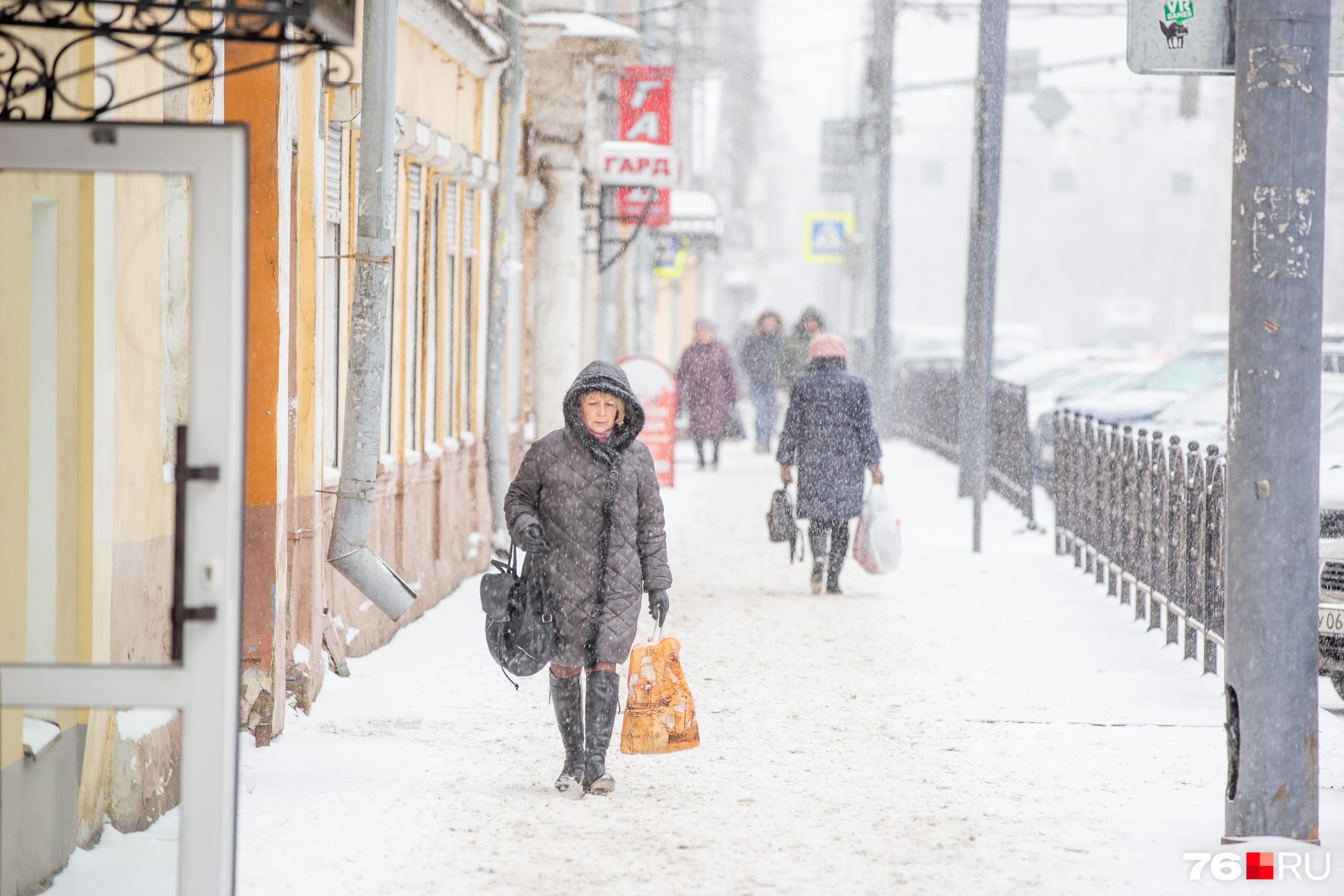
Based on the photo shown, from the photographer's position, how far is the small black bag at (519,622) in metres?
6.12

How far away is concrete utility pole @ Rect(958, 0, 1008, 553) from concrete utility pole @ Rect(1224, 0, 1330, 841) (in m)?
8.57

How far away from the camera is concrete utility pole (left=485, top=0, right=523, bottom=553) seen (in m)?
12.5

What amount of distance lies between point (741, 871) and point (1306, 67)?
2.81 m

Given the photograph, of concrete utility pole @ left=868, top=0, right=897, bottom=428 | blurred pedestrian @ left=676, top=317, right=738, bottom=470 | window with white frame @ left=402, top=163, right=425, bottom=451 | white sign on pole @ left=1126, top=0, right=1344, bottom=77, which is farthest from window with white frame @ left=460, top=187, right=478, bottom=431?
concrete utility pole @ left=868, top=0, right=897, bottom=428

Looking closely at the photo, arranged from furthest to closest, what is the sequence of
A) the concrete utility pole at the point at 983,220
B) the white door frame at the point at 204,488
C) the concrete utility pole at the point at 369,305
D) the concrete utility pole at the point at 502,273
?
the concrete utility pole at the point at 983,220 < the concrete utility pole at the point at 502,273 < the concrete utility pole at the point at 369,305 < the white door frame at the point at 204,488

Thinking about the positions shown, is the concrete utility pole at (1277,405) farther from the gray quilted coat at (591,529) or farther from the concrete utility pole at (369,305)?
the concrete utility pole at (369,305)

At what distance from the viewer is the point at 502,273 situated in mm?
12484

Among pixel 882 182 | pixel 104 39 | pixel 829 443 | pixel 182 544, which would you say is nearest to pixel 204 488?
pixel 182 544

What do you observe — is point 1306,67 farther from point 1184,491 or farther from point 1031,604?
point 1031,604

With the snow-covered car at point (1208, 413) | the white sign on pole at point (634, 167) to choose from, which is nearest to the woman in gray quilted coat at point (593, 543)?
the snow-covered car at point (1208, 413)

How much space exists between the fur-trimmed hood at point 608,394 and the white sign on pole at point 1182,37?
6.36ft

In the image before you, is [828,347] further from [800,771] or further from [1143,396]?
[1143,396]

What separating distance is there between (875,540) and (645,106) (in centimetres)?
941

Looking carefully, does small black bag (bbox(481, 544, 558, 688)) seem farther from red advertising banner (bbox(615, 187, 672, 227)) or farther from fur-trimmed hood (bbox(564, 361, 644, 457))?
red advertising banner (bbox(615, 187, 672, 227))
